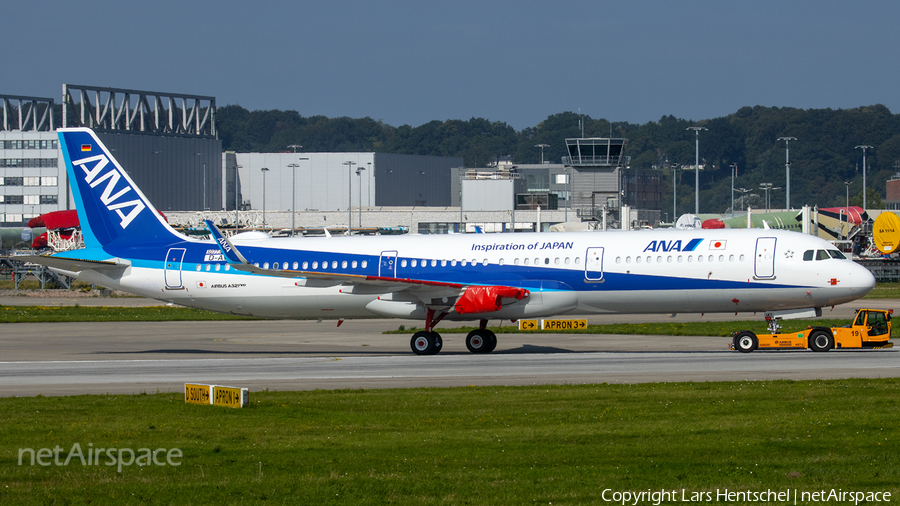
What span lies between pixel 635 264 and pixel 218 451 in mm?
20984

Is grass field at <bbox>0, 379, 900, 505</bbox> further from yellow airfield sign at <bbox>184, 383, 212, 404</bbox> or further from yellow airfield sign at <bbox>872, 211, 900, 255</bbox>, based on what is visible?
yellow airfield sign at <bbox>872, 211, 900, 255</bbox>

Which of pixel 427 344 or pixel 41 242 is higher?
pixel 41 242

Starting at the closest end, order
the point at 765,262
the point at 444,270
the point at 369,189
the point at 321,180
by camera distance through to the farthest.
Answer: the point at 765,262 → the point at 444,270 → the point at 369,189 → the point at 321,180

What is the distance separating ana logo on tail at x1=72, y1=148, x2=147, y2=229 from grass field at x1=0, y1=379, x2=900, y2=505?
16383 millimetres

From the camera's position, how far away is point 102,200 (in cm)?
3878

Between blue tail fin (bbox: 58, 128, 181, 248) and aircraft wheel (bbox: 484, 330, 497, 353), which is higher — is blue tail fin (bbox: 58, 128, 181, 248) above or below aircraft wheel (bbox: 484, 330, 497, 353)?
above

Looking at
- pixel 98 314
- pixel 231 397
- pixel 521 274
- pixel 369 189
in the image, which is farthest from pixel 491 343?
pixel 369 189

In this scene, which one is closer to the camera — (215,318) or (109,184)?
(109,184)

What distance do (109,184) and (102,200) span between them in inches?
28.6

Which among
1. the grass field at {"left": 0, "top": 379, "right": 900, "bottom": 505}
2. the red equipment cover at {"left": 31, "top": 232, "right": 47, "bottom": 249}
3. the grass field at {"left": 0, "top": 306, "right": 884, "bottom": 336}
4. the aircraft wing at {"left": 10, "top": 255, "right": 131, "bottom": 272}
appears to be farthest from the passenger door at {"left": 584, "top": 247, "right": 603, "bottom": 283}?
the red equipment cover at {"left": 31, "top": 232, "right": 47, "bottom": 249}

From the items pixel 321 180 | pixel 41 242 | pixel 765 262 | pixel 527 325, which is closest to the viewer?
pixel 765 262

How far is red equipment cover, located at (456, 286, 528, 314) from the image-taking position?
112 ft

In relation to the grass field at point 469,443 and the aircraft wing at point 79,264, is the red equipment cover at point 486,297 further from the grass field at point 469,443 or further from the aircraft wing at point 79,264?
the aircraft wing at point 79,264

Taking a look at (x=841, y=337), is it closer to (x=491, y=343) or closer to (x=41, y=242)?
(x=491, y=343)
